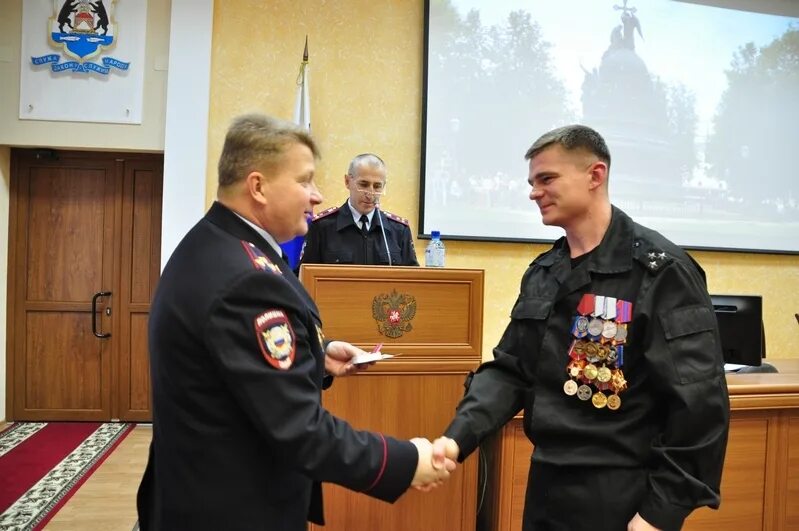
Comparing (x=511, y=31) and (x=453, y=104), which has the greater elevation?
(x=511, y=31)

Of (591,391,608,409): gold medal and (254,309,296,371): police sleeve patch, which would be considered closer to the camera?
(254,309,296,371): police sleeve patch

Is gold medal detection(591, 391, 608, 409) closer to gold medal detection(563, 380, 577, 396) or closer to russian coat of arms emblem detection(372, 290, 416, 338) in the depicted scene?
gold medal detection(563, 380, 577, 396)

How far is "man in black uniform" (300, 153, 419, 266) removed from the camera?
307 cm

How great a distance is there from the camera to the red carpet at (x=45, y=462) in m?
3.04

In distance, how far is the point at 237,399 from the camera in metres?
1.03

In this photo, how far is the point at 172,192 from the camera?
4.25 metres

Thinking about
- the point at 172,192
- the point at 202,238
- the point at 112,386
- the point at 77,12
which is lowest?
the point at 112,386

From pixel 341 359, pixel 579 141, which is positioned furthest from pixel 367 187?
pixel 579 141

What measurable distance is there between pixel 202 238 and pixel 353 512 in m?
1.44

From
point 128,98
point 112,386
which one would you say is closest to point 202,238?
point 128,98

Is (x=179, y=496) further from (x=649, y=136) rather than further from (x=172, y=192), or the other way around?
(x=649, y=136)

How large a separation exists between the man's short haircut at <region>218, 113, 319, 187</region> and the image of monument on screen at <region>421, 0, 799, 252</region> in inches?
128

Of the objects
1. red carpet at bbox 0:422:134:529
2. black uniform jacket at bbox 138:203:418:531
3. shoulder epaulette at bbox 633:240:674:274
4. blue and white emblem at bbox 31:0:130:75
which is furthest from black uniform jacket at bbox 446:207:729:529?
blue and white emblem at bbox 31:0:130:75

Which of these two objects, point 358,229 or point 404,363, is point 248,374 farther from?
point 358,229
